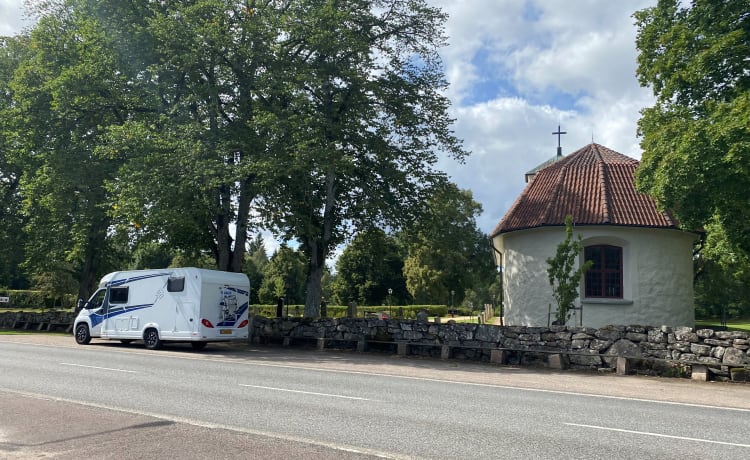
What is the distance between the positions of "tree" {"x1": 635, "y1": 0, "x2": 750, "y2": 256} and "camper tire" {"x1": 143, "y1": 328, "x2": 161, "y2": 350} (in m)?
17.8

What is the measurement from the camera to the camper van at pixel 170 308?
2042 centimetres

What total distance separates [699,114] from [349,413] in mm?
16646

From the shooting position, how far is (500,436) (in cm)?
764

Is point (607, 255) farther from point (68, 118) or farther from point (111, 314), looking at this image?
point (68, 118)

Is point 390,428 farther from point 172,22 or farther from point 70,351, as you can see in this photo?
point 172,22

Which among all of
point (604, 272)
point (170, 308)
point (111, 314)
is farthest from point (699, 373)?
point (111, 314)

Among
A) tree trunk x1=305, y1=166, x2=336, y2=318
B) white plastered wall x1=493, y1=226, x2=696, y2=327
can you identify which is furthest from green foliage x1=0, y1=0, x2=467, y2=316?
white plastered wall x1=493, y1=226, x2=696, y2=327

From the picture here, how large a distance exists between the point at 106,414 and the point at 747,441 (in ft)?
29.6

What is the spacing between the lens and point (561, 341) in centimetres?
1784

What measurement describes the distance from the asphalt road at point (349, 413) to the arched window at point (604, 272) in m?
8.87

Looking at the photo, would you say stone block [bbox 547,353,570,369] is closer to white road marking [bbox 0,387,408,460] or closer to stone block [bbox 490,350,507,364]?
stone block [bbox 490,350,507,364]

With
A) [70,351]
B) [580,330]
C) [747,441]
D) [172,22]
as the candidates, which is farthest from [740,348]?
[172,22]

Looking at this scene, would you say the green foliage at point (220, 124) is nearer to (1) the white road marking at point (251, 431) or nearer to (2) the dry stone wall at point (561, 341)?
(2) the dry stone wall at point (561, 341)

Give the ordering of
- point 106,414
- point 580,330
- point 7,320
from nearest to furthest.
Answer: point 106,414 → point 580,330 → point 7,320
